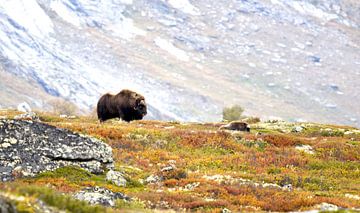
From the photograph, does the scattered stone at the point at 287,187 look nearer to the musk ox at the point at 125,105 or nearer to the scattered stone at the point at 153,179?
the scattered stone at the point at 153,179

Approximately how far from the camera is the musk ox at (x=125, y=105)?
152 feet

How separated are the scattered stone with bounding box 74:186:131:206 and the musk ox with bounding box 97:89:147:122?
2796 centimetres

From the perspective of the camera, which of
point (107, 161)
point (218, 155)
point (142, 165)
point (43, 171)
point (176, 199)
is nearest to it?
point (176, 199)

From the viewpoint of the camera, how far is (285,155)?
110 feet

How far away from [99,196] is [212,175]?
9.77 meters

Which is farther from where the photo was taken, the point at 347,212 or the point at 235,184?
the point at 235,184

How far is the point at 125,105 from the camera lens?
4653 cm

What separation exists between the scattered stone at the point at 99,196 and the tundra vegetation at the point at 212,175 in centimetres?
44

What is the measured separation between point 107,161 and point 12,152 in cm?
375

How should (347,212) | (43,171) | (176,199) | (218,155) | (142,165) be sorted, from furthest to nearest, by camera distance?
(218,155) < (142,165) < (43,171) < (176,199) < (347,212)

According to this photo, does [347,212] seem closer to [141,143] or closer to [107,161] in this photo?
[107,161]

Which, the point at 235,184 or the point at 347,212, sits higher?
the point at 347,212

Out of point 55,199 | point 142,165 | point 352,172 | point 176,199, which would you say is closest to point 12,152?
point 176,199

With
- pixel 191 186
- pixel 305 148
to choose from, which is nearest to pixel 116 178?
pixel 191 186
